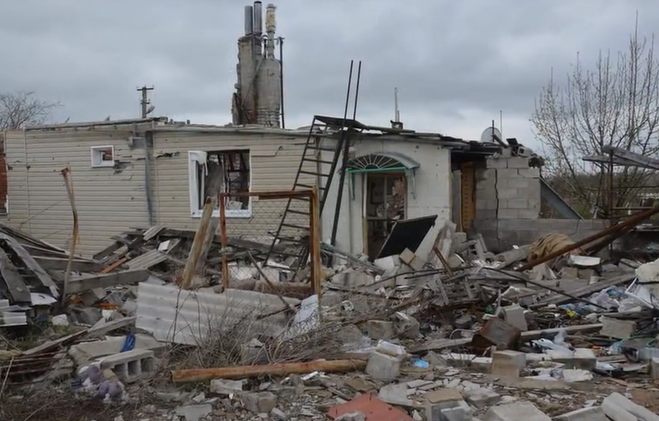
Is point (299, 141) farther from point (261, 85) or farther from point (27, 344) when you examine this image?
point (27, 344)

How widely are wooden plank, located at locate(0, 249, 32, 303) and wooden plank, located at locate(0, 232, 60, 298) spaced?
0.34 m

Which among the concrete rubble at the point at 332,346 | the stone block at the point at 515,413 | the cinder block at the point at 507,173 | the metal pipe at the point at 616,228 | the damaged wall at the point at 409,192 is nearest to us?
the stone block at the point at 515,413

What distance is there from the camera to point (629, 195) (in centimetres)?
1744

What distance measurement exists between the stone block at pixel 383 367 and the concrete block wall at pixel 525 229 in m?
8.78

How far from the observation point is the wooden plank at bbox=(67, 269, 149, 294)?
8.32m

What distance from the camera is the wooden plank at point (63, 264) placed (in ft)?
28.6

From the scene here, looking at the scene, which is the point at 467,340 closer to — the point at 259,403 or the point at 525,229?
the point at 259,403

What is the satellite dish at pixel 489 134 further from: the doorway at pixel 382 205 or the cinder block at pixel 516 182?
the doorway at pixel 382 205

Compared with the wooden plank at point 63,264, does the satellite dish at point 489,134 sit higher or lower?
higher

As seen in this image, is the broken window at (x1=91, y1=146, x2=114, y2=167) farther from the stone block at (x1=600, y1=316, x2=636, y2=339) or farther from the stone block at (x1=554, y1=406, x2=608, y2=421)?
the stone block at (x1=554, y1=406, x2=608, y2=421)

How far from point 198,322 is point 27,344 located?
6.44 feet

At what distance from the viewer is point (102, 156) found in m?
16.3

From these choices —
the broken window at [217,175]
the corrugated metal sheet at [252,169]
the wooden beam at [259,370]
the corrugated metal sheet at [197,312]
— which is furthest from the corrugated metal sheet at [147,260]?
the wooden beam at [259,370]

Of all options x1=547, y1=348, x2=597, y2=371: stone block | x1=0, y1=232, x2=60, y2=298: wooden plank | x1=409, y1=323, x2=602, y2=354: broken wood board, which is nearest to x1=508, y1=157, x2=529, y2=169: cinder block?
x1=409, y1=323, x2=602, y2=354: broken wood board
